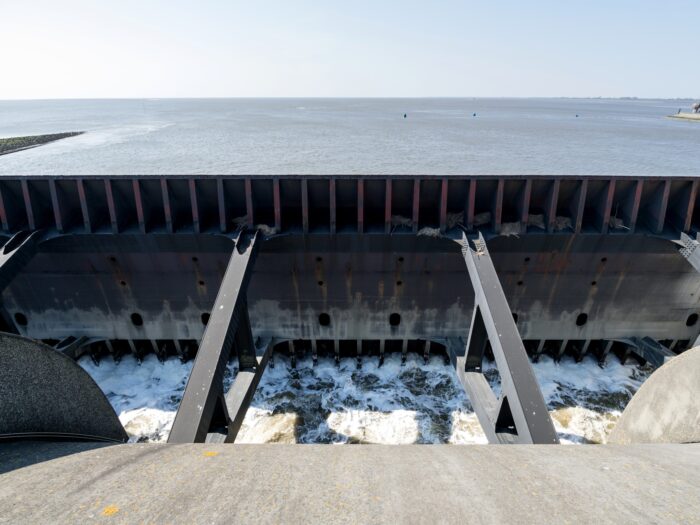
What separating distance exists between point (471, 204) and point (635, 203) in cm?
477

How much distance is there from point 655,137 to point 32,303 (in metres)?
83.7

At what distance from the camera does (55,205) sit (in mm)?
11914

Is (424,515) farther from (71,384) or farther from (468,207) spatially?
(468,207)

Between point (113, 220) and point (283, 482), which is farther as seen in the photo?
point (113, 220)

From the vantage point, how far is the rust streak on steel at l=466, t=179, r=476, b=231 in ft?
38.7

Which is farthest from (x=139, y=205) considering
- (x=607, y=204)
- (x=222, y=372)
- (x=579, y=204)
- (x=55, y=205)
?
(x=607, y=204)

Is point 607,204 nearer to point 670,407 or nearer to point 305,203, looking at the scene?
point 670,407

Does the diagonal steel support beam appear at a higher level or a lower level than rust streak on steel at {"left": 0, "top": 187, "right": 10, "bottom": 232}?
lower

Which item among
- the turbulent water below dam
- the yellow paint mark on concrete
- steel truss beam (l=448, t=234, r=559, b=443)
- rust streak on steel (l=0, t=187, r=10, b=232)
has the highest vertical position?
rust streak on steel (l=0, t=187, r=10, b=232)

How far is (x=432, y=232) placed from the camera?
477 inches

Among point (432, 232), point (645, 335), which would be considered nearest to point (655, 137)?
point (645, 335)

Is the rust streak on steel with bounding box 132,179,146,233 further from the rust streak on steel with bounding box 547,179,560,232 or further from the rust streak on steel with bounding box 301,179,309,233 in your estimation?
the rust streak on steel with bounding box 547,179,560,232

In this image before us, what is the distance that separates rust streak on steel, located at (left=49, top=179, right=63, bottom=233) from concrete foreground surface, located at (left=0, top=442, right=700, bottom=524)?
29.6 ft

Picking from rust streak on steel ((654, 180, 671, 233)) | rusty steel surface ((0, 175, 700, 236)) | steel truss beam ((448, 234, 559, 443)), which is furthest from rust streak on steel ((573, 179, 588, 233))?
steel truss beam ((448, 234, 559, 443))
